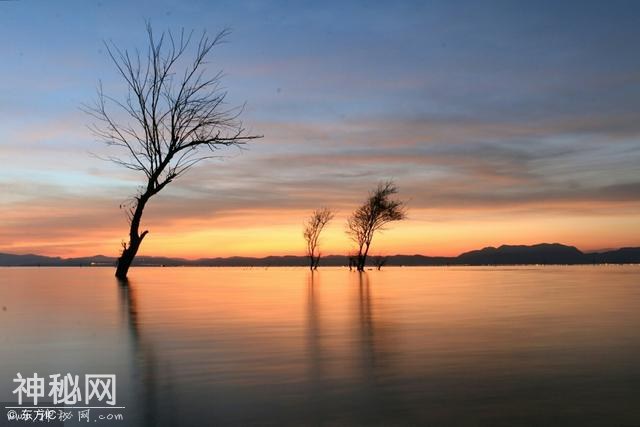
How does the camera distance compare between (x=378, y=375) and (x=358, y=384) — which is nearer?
(x=358, y=384)

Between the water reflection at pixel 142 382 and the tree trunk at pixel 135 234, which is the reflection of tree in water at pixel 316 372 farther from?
the tree trunk at pixel 135 234

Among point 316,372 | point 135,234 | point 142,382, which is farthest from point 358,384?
point 135,234

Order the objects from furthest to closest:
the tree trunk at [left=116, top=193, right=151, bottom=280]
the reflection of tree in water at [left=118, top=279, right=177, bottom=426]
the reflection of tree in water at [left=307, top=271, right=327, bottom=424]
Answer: the tree trunk at [left=116, top=193, right=151, bottom=280], the reflection of tree in water at [left=307, top=271, right=327, bottom=424], the reflection of tree in water at [left=118, top=279, right=177, bottom=426]

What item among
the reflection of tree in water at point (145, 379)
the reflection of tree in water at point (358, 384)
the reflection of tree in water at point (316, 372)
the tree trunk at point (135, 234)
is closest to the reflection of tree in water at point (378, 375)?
the reflection of tree in water at point (358, 384)

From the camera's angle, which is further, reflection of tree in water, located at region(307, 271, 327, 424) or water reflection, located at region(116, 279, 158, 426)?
reflection of tree in water, located at region(307, 271, 327, 424)

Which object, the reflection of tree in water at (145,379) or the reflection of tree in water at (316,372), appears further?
the reflection of tree in water at (316,372)

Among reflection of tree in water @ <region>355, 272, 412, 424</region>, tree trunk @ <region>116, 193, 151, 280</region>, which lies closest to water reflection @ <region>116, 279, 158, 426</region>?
reflection of tree in water @ <region>355, 272, 412, 424</region>

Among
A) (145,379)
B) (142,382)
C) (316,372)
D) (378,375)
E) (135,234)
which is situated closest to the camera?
(142,382)

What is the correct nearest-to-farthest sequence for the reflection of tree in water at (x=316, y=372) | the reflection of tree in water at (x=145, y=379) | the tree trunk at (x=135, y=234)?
the reflection of tree in water at (x=145, y=379) → the reflection of tree in water at (x=316, y=372) → the tree trunk at (x=135, y=234)

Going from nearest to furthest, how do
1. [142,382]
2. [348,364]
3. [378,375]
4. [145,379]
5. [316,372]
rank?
[142,382]
[145,379]
[378,375]
[316,372]
[348,364]

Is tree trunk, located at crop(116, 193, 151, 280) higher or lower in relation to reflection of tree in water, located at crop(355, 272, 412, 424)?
higher

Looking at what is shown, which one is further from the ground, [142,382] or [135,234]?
[135,234]

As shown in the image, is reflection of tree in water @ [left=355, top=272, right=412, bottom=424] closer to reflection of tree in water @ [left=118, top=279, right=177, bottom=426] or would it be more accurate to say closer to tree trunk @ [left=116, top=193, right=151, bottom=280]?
reflection of tree in water @ [left=118, top=279, right=177, bottom=426]

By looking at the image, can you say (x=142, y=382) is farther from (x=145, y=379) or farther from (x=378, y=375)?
(x=378, y=375)
